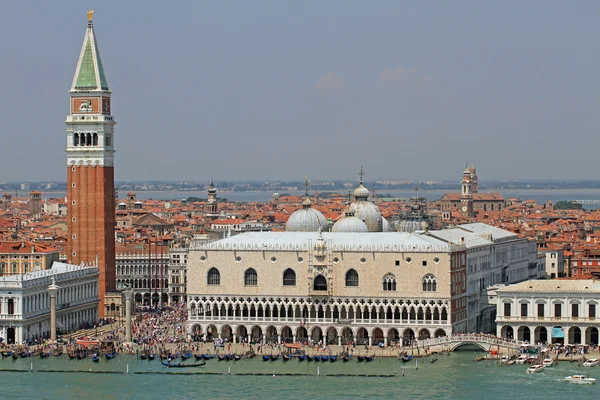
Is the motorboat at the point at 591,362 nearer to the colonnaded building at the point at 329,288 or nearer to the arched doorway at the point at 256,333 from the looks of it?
the colonnaded building at the point at 329,288

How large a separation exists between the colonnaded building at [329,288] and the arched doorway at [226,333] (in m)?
0.05

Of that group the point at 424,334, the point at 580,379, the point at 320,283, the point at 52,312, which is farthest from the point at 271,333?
the point at 580,379

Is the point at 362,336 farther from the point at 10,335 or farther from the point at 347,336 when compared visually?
the point at 10,335

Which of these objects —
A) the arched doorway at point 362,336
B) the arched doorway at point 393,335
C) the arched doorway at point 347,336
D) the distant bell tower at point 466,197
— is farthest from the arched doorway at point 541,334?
the distant bell tower at point 466,197

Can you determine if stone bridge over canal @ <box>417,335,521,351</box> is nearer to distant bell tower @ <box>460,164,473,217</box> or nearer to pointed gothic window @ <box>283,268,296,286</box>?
pointed gothic window @ <box>283,268,296,286</box>

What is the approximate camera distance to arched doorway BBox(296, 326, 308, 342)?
188ft

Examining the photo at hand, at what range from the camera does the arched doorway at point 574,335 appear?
55188 millimetres

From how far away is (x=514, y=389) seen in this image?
48625 mm

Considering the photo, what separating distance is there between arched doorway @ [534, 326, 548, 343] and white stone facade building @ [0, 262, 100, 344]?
56.4 ft

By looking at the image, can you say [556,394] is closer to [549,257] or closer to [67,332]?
[67,332]

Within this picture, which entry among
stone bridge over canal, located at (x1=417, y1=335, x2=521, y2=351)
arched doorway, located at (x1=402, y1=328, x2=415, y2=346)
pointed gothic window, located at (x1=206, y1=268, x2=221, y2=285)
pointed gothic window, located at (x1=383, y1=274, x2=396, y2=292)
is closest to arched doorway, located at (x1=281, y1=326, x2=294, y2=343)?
pointed gothic window, located at (x1=206, y1=268, x2=221, y2=285)

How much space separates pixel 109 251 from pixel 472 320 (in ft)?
51.3

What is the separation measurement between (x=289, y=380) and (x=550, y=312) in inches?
389

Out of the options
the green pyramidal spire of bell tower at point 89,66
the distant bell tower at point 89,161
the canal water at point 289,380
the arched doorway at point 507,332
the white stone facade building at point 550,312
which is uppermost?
the green pyramidal spire of bell tower at point 89,66
